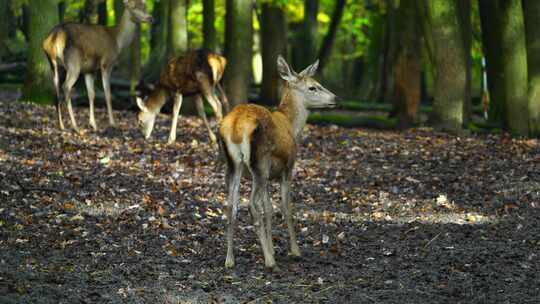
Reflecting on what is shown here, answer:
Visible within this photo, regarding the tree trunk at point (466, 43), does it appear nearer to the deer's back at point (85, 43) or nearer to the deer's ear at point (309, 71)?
the deer's back at point (85, 43)

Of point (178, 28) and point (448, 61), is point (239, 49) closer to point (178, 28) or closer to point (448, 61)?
point (178, 28)

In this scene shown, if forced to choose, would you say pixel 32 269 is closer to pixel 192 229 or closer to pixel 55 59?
pixel 192 229

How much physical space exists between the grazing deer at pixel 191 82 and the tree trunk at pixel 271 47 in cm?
727

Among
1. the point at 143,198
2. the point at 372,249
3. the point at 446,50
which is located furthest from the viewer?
the point at 446,50

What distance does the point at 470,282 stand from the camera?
868cm

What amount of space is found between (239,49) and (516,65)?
5.11 m

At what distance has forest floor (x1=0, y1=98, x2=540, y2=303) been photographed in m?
8.47

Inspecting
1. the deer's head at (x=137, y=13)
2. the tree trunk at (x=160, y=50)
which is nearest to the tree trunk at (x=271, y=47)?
the tree trunk at (x=160, y=50)

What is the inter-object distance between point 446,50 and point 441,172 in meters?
4.06

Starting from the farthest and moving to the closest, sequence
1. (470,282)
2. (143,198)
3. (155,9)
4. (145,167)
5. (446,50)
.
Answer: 1. (155,9)
2. (446,50)
3. (145,167)
4. (143,198)
5. (470,282)

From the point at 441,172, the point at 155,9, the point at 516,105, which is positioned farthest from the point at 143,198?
the point at 155,9

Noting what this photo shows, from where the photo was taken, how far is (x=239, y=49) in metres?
17.9

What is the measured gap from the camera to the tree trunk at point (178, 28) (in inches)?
815

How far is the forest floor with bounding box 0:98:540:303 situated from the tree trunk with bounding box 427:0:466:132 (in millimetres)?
668
